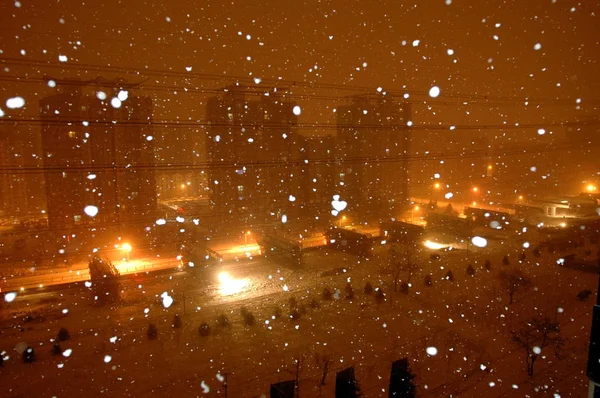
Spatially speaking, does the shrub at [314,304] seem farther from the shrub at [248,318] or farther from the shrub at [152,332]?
the shrub at [152,332]

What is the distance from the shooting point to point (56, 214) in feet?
65.7

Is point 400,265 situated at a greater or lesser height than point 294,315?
greater

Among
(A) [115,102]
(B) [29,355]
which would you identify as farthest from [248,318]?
(A) [115,102]

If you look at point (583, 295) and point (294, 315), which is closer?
point (294, 315)

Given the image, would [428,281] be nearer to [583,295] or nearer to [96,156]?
[583,295]

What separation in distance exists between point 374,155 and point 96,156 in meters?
15.6

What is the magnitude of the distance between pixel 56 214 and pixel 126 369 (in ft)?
50.1

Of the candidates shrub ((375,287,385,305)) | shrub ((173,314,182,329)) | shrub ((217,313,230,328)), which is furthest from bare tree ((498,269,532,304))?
shrub ((173,314,182,329))

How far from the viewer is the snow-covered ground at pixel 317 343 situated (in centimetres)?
732

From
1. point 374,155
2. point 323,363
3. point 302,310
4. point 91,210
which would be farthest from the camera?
point 374,155

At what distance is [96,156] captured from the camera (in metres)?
20.6

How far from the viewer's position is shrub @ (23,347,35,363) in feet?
27.6

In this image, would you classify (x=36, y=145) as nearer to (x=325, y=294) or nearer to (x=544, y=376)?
(x=325, y=294)

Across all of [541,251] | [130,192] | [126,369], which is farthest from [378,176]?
[126,369]
